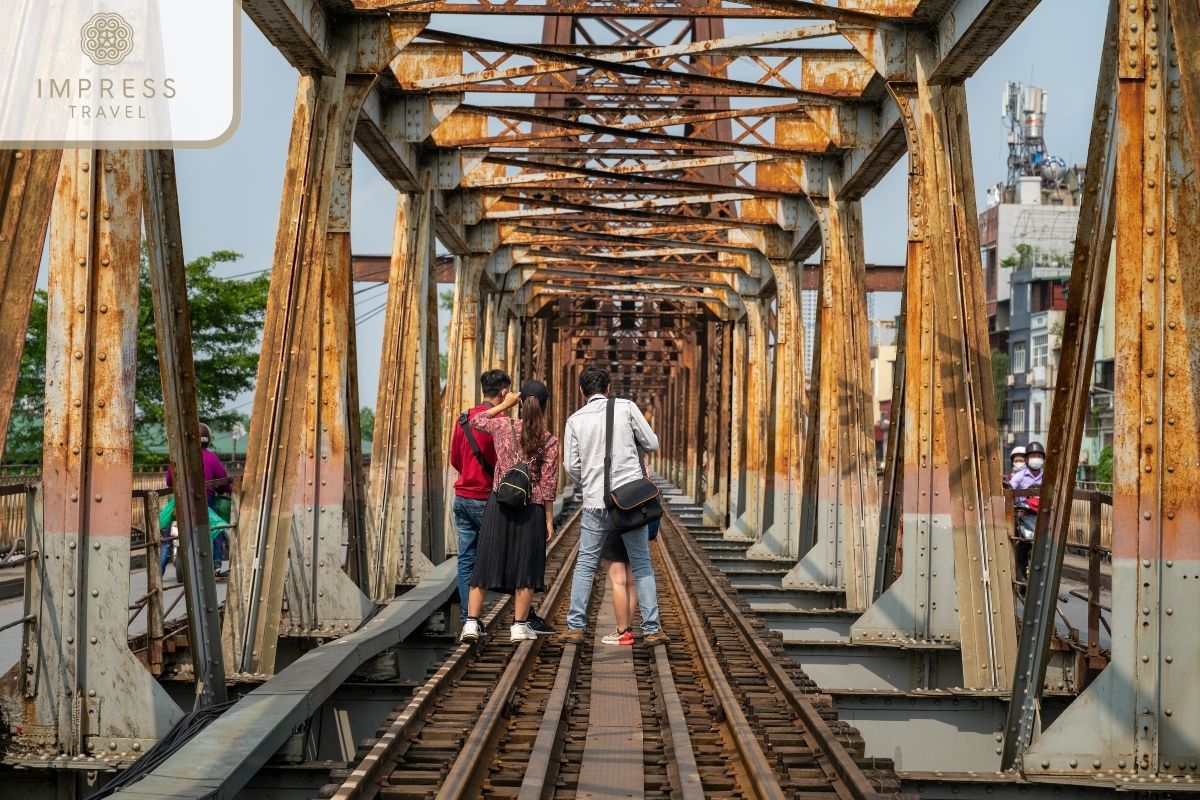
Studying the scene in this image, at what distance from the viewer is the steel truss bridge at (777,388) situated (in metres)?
6.41

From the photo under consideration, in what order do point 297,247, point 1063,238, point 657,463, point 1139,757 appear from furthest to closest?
point 657,463 → point 1063,238 → point 297,247 → point 1139,757

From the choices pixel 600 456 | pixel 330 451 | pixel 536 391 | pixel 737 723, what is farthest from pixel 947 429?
pixel 330 451

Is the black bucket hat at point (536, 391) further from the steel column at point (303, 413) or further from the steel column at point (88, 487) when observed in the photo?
the steel column at point (88, 487)

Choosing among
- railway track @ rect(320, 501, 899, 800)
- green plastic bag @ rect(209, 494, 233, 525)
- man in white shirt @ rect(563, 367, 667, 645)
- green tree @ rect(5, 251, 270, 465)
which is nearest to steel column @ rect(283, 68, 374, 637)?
railway track @ rect(320, 501, 899, 800)

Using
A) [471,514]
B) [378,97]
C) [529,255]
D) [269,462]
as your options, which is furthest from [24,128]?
[529,255]

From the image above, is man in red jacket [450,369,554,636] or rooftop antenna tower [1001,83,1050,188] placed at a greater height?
rooftop antenna tower [1001,83,1050,188]

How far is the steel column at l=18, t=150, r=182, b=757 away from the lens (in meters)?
6.70

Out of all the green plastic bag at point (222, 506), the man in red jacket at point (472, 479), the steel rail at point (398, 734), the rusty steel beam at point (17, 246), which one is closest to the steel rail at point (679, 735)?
the steel rail at point (398, 734)

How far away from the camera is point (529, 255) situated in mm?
26484

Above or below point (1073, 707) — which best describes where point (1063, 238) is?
above

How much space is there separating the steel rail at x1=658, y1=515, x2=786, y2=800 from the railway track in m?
0.01

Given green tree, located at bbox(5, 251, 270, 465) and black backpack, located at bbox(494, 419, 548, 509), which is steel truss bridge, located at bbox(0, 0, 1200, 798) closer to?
black backpack, located at bbox(494, 419, 548, 509)

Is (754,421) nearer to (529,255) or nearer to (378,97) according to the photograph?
(529,255)

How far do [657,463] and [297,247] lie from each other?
76.4 meters
